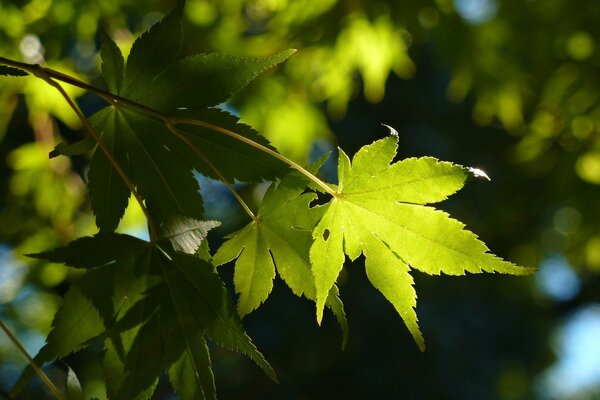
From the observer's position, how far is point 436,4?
2.20m

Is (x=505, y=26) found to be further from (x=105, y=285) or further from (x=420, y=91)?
(x=420, y=91)

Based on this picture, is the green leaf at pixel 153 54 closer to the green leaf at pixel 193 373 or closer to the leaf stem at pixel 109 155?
the leaf stem at pixel 109 155

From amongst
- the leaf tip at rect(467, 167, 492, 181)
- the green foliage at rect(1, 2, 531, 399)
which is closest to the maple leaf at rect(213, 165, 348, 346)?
the green foliage at rect(1, 2, 531, 399)

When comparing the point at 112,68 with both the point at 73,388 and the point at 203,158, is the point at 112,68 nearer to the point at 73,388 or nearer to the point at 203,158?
the point at 203,158

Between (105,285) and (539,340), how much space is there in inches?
242

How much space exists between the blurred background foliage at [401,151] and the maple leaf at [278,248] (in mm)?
237

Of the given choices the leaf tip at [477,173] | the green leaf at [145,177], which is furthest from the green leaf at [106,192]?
the leaf tip at [477,173]

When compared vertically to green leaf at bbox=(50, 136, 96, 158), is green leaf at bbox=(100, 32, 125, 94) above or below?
above

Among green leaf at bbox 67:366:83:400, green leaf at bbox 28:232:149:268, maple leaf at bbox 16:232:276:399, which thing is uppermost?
green leaf at bbox 28:232:149:268

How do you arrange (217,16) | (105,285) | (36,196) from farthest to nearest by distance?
(36,196)
(217,16)
(105,285)

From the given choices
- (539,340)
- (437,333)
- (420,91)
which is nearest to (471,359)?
(437,333)

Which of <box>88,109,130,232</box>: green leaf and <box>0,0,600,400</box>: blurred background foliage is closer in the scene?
<box>88,109,130,232</box>: green leaf

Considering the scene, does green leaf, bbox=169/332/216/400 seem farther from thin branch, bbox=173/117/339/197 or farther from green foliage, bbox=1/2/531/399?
thin branch, bbox=173/117/339/197

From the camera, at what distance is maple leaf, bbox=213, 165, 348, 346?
64 centimetres
